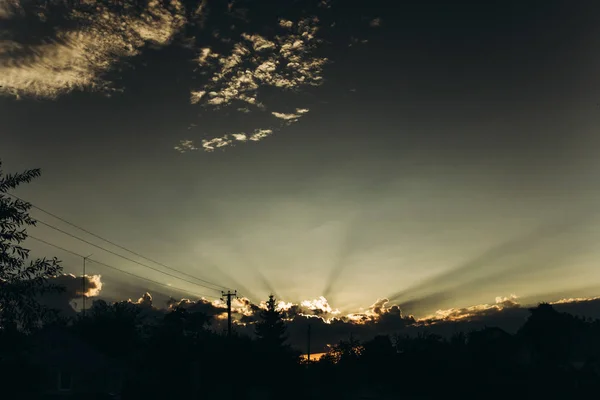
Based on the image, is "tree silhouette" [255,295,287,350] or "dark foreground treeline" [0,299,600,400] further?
"tree silhouette" [255,295,287,350]

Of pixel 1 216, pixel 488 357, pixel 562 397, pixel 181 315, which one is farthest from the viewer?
pixel 181 315

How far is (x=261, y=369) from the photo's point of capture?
2913 inches

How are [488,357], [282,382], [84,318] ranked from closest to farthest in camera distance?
[488,357] < [282,382] < [84,318]

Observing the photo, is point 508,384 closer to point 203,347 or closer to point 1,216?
point 203,347

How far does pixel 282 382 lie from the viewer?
72.2m

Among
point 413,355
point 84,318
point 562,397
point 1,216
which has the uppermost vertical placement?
point 1,216

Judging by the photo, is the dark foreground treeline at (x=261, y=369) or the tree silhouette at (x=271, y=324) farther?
the tree silhouette at (x=271, y=324)

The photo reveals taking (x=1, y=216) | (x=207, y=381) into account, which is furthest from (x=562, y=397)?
(x=1, y=216)

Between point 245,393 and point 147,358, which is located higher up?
point 147,358

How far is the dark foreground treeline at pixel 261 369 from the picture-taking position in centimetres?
5266

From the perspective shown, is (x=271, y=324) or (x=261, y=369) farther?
(x=271, y=324)

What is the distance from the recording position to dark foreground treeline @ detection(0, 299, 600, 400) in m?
52.7

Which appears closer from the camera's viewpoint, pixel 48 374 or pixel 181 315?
pixel 48 374

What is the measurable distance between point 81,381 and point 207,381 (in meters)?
17.0
